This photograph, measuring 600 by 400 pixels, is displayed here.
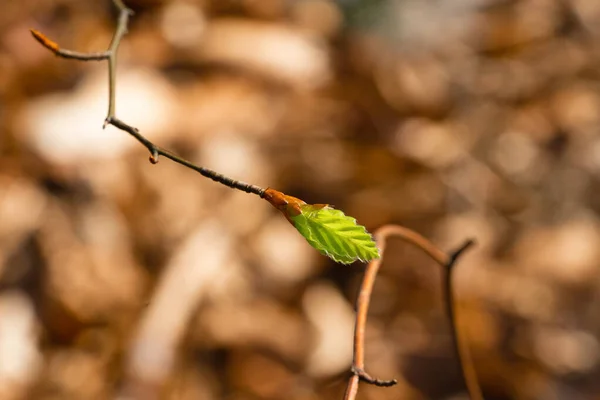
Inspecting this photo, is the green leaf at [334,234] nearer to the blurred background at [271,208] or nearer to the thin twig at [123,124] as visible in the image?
the thin twig at [123,124]

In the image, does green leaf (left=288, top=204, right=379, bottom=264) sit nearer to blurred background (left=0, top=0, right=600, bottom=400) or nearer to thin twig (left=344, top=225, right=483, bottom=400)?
thin twig (left=344, top=225, right=483, bottom=400)

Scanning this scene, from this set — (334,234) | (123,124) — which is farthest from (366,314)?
(123,124)

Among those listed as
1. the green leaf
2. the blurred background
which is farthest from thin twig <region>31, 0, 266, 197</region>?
the blurred background

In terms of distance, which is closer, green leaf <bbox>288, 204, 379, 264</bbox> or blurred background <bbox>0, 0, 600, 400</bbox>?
green leaf <bbox>288, 204, 379, 264</bbox>

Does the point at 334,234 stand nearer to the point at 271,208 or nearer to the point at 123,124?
the point at 123,124

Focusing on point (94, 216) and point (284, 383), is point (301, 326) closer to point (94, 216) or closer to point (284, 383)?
point (284, 383)

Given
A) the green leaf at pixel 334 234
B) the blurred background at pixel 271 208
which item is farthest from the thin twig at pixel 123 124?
the blurred background at pixel 271 208
